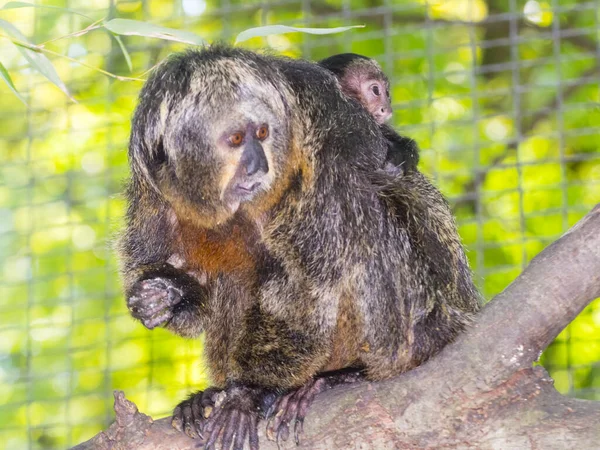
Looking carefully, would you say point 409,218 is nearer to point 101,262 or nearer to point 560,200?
point 560,200

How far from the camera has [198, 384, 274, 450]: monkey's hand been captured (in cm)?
343

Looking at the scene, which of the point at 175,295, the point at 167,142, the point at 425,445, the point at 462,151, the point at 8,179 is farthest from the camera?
the point at 8,179

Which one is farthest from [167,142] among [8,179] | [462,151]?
[8,179]

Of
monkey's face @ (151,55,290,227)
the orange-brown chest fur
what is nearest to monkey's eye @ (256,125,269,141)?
monkey's face @ (151,55,290,227)

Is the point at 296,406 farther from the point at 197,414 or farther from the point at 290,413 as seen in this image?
the point at 197,414

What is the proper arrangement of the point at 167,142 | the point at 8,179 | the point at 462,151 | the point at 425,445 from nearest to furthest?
the point at 425,445, the point at 167,142, the point at 462,151, the point at 8,179

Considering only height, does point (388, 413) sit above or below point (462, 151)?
below

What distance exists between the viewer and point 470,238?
23.8 ft

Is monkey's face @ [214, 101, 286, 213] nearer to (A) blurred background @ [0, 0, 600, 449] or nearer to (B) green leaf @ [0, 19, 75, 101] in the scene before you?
(B) green leaf @ [0, 19, 75, 101]

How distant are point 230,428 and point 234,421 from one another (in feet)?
0.11

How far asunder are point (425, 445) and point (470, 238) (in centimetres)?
413

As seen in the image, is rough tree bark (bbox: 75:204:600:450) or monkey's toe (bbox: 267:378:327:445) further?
monkey's toe (bbox: 267:378:327:445)

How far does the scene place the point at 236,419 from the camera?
11.4 feet

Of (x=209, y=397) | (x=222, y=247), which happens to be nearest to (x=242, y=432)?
(x=209, y=397)
